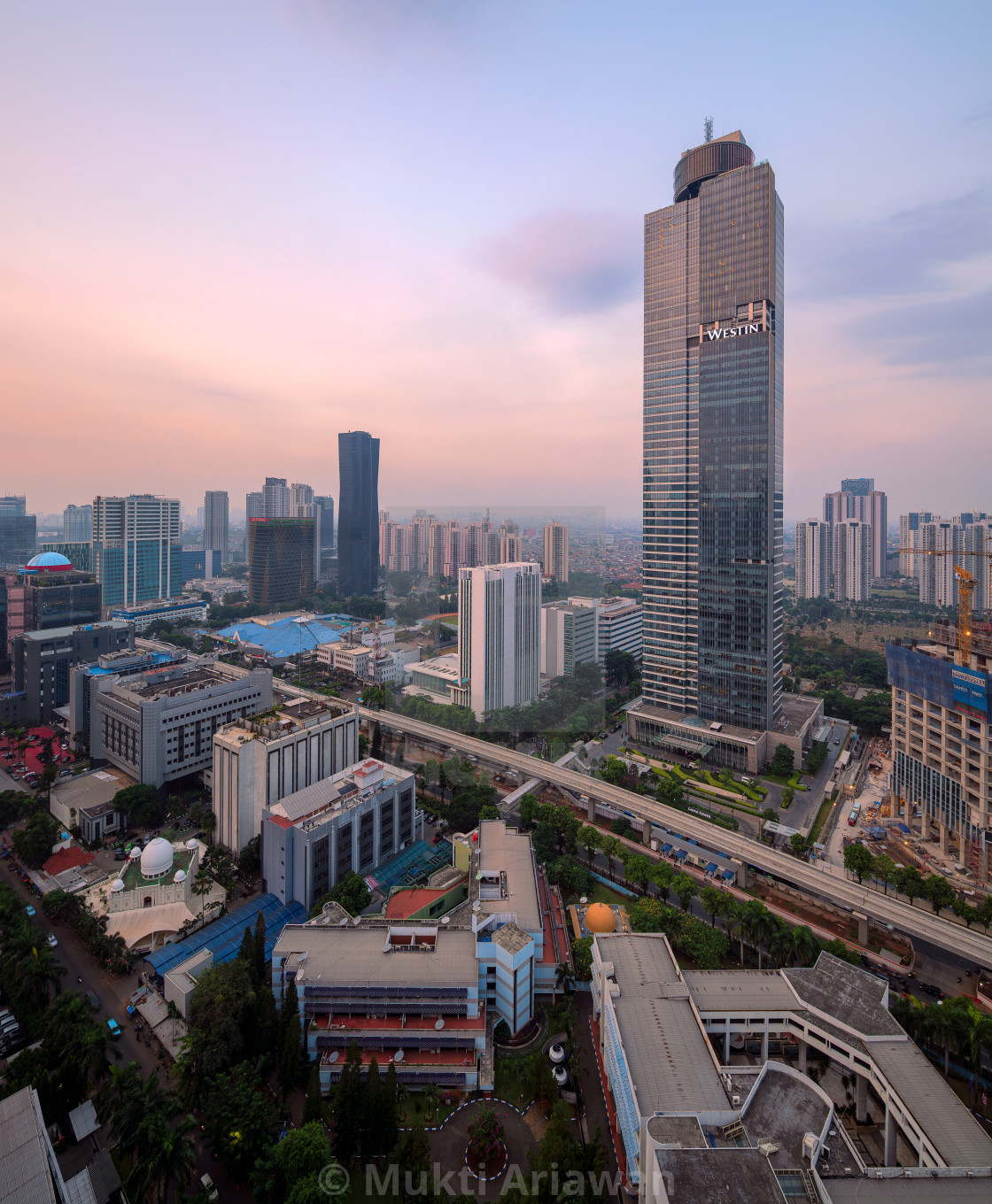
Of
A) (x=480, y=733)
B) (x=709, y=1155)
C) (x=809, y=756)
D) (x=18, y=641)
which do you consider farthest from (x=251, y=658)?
(x=709, y=1155)

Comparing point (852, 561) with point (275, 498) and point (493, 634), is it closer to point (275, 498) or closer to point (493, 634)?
point (493, 634)

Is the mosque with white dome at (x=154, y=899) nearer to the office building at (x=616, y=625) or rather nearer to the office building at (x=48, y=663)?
the office building at (x=48, y=663)

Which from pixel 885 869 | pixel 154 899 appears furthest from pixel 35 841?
pixel 885 869

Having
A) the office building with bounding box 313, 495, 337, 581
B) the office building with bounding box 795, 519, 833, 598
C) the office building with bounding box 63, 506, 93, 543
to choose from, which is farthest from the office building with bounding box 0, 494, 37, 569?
the office building with bounding box 795, 519, 833, 598

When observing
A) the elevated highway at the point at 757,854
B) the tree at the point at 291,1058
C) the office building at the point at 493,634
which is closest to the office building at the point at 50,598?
the office building at the point at 493,634

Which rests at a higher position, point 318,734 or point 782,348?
point 782,348

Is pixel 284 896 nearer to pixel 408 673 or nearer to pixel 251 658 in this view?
pixel 408 673
